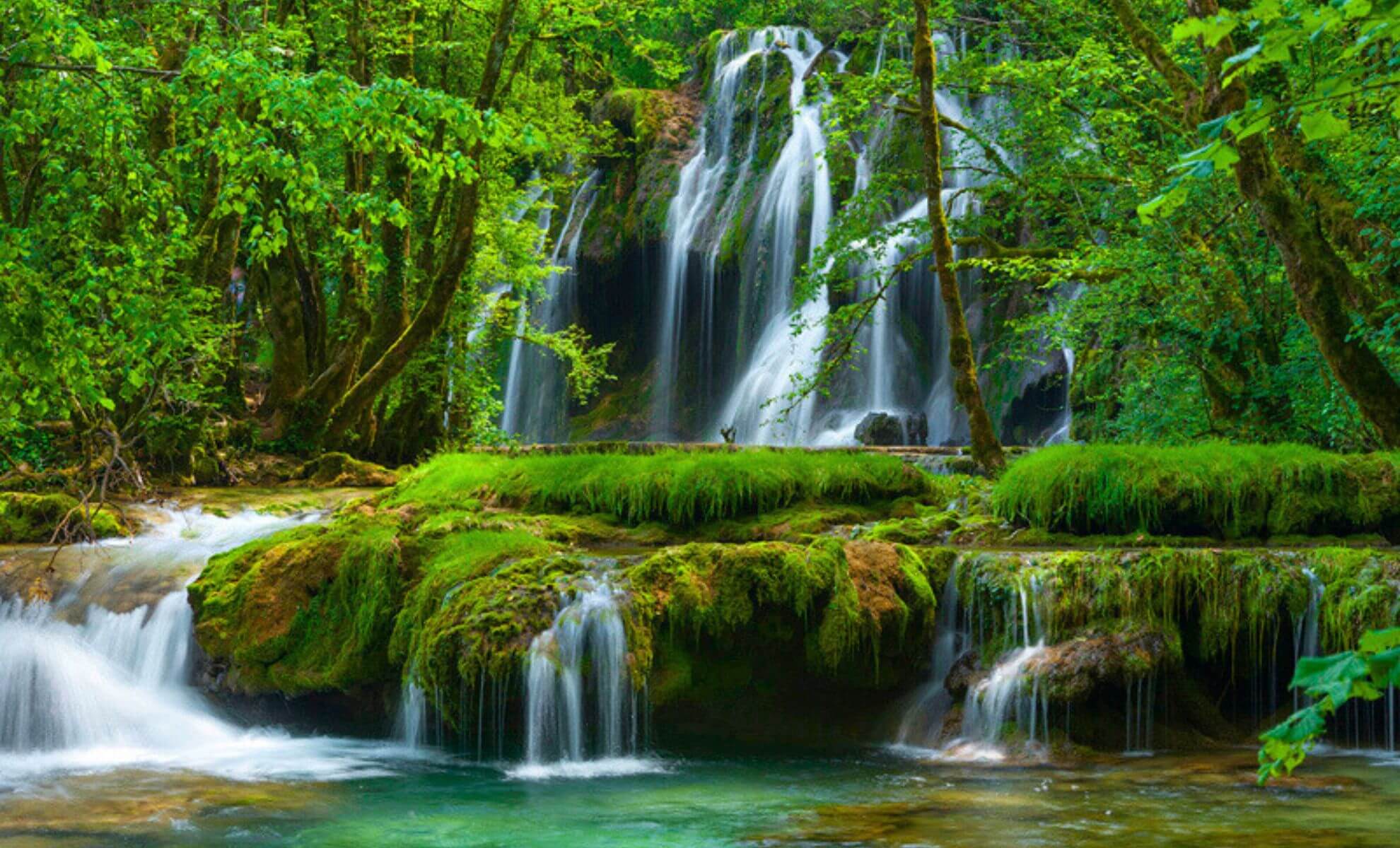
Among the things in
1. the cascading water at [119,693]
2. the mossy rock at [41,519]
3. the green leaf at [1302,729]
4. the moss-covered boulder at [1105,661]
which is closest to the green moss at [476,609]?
the cascading water at [119,693]

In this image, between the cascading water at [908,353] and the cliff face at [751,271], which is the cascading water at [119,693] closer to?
the cliff face at [751,271]

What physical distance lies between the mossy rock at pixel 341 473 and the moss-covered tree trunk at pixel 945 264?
7.93 metres

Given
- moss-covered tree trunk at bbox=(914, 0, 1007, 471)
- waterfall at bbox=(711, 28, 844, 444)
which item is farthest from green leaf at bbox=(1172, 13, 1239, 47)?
waterfall at bbox=(711, 28, 844, 444)

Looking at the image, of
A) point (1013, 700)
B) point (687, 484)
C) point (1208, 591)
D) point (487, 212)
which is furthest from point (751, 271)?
point (1013, 700)

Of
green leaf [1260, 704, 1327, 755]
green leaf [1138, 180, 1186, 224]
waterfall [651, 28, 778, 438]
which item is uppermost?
waterfall [651, 28, 778, 438]

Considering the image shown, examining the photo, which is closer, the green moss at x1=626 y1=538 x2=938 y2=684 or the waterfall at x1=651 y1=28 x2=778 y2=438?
the green moss at x1=626 y1=538 x2=938 y2=684

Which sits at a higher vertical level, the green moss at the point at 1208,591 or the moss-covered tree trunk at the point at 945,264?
the moss-covered tree trunk at the point at 945,264

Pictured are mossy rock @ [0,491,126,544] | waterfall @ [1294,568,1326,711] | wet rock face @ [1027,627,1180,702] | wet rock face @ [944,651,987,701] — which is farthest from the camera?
mossy rock @ [0,491,126,544]

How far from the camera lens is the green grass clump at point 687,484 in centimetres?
1091

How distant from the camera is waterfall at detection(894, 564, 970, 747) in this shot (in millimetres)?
8203

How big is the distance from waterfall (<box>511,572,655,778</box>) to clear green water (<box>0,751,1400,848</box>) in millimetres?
357

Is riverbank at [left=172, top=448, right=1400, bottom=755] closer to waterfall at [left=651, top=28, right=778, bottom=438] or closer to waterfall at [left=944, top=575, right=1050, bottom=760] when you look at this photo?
waterfall at [left=944, top=575, right=1050, bottom=760]

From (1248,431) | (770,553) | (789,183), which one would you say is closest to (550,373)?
(789,183)

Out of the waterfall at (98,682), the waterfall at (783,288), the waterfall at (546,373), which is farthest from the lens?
the waterfall at (546,373)
